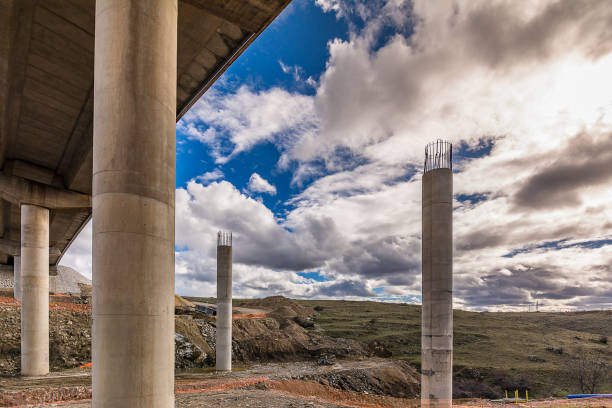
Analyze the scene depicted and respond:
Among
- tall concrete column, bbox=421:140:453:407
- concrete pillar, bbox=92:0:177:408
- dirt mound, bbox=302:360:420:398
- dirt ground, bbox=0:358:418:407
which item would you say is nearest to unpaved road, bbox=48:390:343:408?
dirt ground, bbox=0:358:418:407

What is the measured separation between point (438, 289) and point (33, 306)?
2465 centimetres

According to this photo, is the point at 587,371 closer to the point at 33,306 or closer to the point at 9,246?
the point at 33,306

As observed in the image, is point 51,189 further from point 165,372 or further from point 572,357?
point 572,357

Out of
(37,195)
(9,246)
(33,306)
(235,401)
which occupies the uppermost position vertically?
(37,195)

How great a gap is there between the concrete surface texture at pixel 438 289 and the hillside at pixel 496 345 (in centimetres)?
2104

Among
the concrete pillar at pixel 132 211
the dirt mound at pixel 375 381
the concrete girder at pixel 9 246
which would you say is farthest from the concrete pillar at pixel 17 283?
the concrete pillar at pixel 132 211

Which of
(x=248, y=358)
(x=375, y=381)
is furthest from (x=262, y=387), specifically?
(x=248, y=358)

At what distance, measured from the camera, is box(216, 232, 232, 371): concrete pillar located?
32.2 m

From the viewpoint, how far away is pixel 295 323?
55094mm

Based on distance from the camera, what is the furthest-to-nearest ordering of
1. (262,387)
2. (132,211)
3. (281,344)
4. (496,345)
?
(496,345)
(281,344)
(262,387)
(132,211)

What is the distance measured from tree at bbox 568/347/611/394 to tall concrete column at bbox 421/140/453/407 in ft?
81.2

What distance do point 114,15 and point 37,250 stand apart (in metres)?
23.7

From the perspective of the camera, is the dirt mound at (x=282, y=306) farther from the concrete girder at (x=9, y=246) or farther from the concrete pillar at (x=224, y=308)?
the concrete girder at (x=9, y=246)

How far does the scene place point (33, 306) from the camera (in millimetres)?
24688
